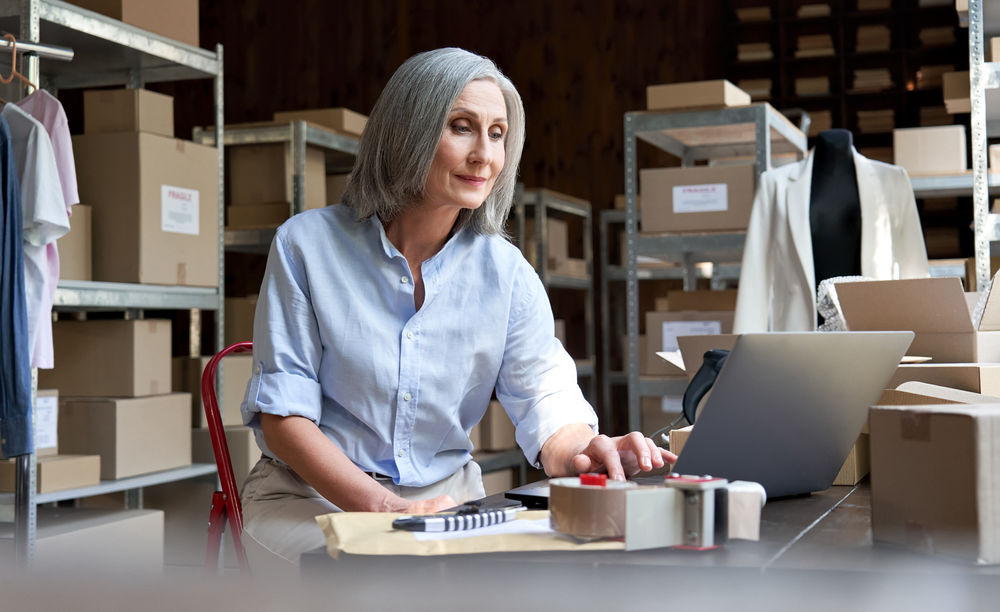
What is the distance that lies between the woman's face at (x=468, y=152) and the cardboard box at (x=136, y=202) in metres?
2.17

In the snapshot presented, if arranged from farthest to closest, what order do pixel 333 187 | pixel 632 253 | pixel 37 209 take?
pixel 333 187, pixel 632 253, pixel 37 209

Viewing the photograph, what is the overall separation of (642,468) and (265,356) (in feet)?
1.75

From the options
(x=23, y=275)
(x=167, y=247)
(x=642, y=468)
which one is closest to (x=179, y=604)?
(x=642, y=468)

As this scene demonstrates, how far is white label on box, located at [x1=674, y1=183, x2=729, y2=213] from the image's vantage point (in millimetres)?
3559

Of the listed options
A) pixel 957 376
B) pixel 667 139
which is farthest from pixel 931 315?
pixel 667 139

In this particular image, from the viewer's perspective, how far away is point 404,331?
1406 mm

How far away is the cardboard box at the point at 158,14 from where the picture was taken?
3.33 metres

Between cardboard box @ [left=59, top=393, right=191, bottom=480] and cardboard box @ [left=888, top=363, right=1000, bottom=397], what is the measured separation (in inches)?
103

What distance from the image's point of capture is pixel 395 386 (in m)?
1.41

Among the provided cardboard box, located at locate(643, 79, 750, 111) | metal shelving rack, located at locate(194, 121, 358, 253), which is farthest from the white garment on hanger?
cardboard box, located at locate(643, 79, 750, 111)

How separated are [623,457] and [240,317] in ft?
11.0

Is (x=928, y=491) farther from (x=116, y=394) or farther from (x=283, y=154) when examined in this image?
(x=283, y=154)

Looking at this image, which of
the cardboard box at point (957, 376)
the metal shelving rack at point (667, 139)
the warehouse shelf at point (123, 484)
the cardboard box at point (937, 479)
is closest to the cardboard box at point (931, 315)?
the cardboard box at point (957, 376)

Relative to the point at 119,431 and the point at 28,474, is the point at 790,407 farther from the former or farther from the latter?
the point at 119,431
